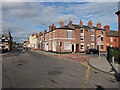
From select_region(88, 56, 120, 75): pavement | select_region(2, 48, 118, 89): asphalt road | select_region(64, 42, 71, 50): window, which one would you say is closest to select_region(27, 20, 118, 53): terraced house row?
select_region(64, 42, 71, 50): window

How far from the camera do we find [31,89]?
5.09 meters

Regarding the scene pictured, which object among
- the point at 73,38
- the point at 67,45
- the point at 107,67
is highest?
the point at 73,38

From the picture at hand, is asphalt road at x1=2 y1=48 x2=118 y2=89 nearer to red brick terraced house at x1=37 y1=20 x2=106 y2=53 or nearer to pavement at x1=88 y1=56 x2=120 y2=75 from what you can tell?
pavement at x1=88 y1=56 x2=120 y2=75

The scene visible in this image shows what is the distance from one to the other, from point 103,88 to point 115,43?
126ft

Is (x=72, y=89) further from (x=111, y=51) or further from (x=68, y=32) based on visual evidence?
(x=68, y=32)

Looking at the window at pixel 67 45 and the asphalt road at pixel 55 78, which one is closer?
the asphalt road at pixel 55 78

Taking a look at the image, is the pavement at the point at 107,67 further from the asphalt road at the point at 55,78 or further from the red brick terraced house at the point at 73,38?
the red brick terraced house at the point at 73,38

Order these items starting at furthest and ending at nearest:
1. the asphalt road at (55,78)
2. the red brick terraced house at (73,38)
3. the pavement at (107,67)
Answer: the red brick terraced house at (73,38) < the pavement at (107,67) < the asphalt road at (55,78)

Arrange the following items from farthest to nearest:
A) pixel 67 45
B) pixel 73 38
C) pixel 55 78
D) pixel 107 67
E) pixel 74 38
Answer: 1. pixel 74 38
2. pixel 73 38
3. pixel 67 45
4. pixel 107 67
5. pixel 55 78

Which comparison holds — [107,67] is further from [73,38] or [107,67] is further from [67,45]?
[73,38]

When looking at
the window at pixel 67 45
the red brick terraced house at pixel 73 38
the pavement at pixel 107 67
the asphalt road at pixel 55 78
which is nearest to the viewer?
the asphalt road at pixel 55 78

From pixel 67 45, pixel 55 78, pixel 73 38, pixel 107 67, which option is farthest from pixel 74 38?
pixel 55 78

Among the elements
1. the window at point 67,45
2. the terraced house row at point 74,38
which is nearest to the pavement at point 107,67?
the terraced house row at point 74,38

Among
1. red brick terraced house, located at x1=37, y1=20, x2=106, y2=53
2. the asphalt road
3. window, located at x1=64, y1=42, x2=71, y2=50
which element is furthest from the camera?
window, located at x1=64, y1=42, x2=71, y2=50
